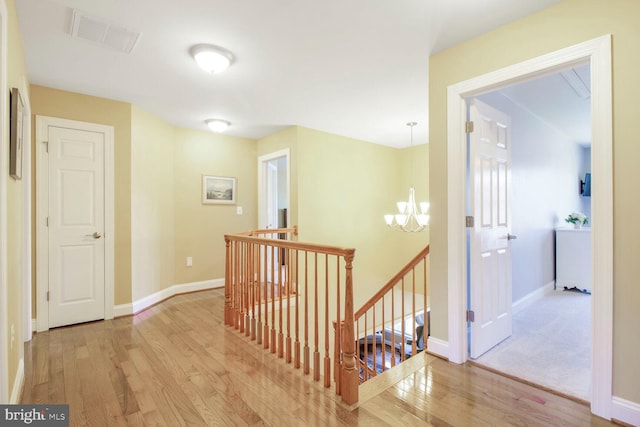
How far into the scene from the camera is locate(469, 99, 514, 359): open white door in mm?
2314

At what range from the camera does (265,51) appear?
238 centimetres

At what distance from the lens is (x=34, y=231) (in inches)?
115

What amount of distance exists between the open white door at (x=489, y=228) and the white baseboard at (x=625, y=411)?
0.79 metres

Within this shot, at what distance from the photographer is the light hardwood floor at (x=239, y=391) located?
65.6 inches

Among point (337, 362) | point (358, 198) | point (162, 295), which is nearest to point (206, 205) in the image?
point (162, 295)

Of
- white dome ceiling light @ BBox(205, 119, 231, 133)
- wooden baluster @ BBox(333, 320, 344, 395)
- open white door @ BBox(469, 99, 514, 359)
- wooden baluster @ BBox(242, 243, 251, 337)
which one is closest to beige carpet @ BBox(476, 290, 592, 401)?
open white door @ BBox(469, 99, 514, 359)

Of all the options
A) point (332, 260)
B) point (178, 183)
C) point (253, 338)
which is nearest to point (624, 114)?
point (253, 338)

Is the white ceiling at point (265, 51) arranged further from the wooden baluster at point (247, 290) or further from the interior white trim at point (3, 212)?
the wooden baluster at point (247, 290)

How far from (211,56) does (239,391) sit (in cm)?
237

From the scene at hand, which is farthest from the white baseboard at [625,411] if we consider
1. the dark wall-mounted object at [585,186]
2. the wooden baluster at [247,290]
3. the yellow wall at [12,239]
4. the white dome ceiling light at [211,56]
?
the dark wall-mounted object at [585,186]

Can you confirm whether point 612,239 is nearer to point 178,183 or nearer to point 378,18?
point 378,18

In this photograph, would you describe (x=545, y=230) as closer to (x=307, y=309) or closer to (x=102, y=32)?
(x=307, y=309)

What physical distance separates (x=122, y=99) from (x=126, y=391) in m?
2.89

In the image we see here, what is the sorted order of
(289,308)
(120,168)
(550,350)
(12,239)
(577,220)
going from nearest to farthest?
(12,239) < (550,350) < (289,308) < (120,168) < (577,220)
